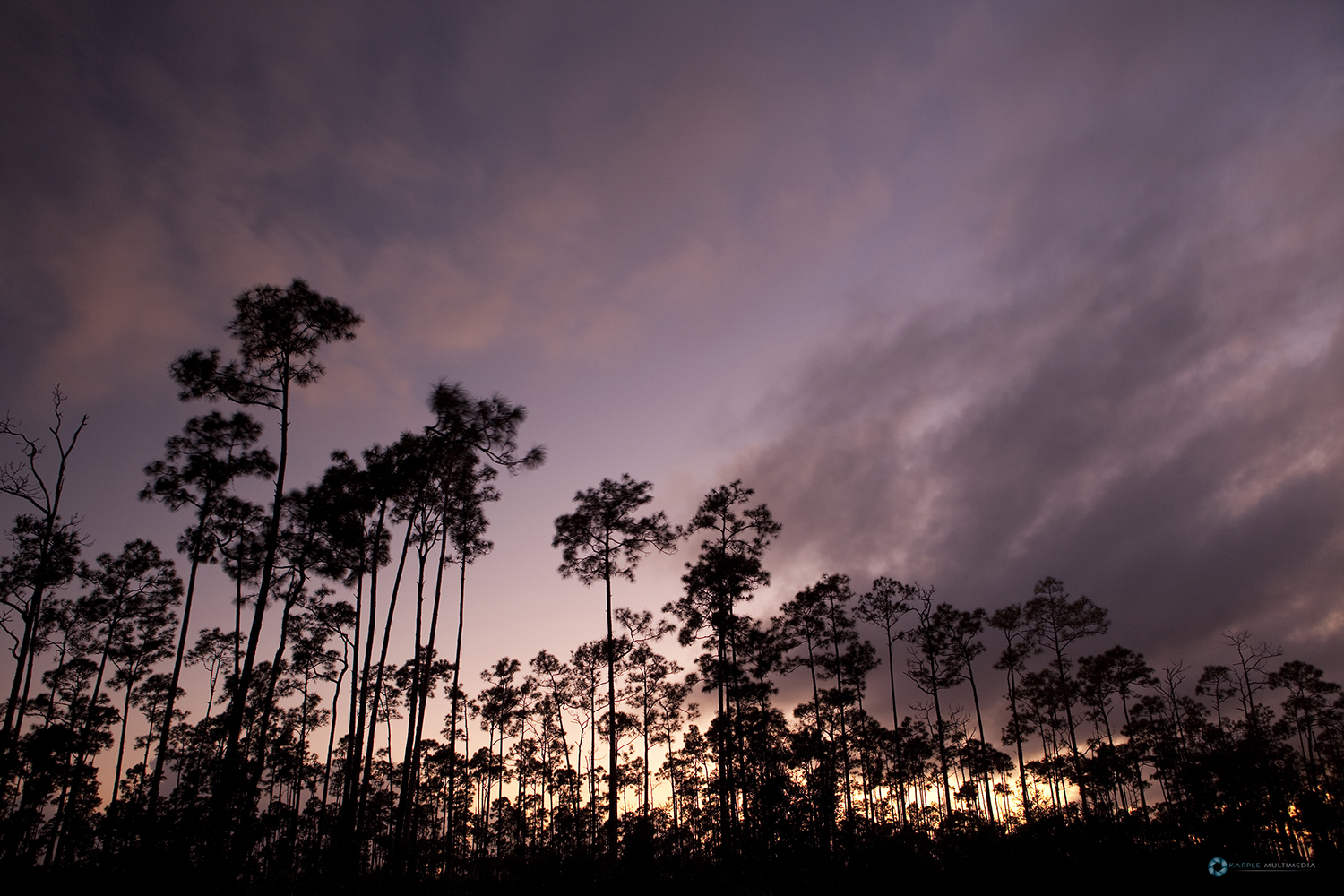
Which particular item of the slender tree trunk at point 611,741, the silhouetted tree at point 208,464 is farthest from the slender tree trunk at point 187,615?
the slender tree trunk at point 611,741

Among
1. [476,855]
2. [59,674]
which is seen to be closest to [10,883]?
[476,855]

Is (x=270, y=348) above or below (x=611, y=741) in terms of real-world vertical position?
above

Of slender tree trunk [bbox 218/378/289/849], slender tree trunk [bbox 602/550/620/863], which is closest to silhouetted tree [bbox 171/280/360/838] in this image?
slender tree trunk [bbox 218/378/289/849]

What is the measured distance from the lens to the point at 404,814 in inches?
808

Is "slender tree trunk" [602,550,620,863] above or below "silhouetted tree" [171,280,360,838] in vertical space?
below

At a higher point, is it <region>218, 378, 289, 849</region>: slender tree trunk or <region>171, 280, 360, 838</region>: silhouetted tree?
<region>171, 280, 360, 838</region>: silhouetted tree

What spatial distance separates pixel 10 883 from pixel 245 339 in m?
16.6

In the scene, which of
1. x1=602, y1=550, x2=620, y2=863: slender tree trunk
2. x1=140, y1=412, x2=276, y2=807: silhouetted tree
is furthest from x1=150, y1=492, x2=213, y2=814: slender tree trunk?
x1=602, y1=550, x2=620, y2=863: slender tree trunk

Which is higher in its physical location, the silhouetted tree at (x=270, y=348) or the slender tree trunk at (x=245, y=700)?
the silhouetted tree at (x=270, y=348)

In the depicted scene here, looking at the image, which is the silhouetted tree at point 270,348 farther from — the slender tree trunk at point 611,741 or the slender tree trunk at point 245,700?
the slender tree trunk at point 611,741

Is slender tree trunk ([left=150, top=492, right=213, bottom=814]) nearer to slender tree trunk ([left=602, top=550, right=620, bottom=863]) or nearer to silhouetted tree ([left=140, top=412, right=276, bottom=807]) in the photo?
silhouetted tree ([left=140, top=412, right=276, bottom=807])

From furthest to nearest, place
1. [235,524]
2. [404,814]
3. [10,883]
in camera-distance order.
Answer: [235,524] → [404,814] → [10,883]

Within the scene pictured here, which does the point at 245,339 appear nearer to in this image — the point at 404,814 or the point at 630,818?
the point at 404,814

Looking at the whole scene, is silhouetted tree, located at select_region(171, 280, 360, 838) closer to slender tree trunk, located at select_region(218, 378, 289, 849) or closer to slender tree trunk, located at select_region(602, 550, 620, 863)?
slender tree trunk, located at select_region(218, 378, 289, 849)
